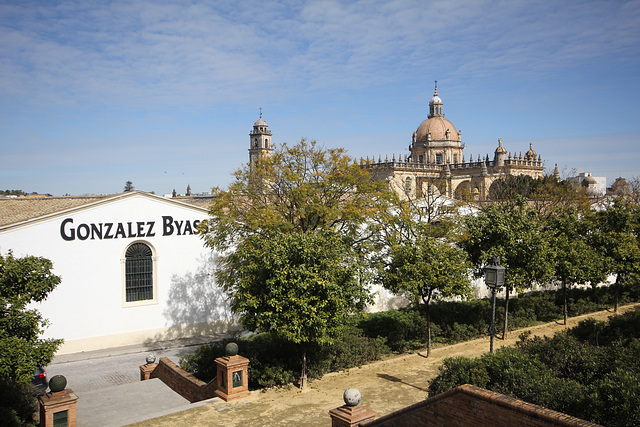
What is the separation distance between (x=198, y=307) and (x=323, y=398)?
12.9 meters

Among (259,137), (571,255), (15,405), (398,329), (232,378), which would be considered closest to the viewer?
(15,405)

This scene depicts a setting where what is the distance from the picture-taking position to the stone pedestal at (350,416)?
32.3 feet

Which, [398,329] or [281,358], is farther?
[398,329]

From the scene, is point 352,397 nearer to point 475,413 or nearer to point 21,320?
point 475,413

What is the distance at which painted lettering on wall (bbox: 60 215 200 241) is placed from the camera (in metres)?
22.1

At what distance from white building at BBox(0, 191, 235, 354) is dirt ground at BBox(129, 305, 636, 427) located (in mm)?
11498

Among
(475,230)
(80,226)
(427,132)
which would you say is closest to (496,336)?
(475,230)

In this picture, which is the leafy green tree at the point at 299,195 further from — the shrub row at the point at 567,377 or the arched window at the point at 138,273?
the shrub row at the point at 567,377

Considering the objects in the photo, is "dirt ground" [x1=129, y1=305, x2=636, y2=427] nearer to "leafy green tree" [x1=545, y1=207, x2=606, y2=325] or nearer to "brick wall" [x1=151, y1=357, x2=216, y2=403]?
"brick wall" [x1=151, y1=357, x2=216, y2=403]

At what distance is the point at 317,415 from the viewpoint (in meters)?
12.5

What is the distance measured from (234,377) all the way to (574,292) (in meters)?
20.9

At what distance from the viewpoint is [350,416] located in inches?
388

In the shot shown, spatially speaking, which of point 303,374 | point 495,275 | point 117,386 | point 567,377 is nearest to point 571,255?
point 495,275

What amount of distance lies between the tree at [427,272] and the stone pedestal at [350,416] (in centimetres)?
725
